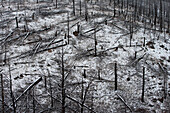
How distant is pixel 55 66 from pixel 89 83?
13.1ft

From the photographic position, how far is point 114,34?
26656mm

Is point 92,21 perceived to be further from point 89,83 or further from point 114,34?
point 89,83

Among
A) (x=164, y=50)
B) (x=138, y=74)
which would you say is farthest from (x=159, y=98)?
(x=164, y=50)

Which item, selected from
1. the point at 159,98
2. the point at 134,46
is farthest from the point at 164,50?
the point at 159,98

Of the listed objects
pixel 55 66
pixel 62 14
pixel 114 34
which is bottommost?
pixel 55 66

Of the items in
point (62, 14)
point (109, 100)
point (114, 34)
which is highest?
point (62, 14)

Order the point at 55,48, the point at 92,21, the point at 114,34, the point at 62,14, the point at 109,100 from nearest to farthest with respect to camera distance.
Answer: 1. the point at 109,100
2. the point at 55,48
3. the point at 114,34
4. the point at 92,21
5. the point at 62,14

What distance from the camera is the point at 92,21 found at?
1168 inches

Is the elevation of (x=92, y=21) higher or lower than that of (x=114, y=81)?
higher

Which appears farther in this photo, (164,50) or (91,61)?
(164,50)

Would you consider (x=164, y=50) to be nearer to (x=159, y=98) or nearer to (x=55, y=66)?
(x=159, y=98)

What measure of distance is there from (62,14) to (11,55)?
1420cm

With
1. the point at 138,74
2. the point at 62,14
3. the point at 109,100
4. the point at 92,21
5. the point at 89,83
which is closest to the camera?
the point at 109,100

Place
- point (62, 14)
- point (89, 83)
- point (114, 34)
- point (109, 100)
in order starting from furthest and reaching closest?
point (62, 14), point (114, 34), point (89, 83), point (109, 100)
